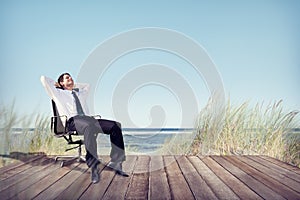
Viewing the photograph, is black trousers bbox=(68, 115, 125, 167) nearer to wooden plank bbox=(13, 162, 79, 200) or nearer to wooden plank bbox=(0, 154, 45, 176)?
wooden plank bbox=(13, 162, 79, 200)

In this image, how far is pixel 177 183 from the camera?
2410mm

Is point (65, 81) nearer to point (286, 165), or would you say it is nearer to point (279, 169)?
point (279, 169)

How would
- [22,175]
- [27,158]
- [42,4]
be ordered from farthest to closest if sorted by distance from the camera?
[27,158] → [42,4] → [22,175]

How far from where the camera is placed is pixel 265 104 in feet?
13.2

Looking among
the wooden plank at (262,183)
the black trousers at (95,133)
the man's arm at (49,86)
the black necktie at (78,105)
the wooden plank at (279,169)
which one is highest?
the man's arm at (49,86)

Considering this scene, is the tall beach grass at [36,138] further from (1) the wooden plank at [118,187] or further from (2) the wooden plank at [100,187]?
(1) the wooden plank at [118,187]

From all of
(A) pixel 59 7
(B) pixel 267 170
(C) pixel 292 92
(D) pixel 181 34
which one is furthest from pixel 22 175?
(C) pixel 292 92

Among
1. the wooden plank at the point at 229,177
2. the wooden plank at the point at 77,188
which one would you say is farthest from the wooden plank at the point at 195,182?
the wooden plank at the point at 77,188

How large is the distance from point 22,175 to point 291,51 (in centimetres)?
276

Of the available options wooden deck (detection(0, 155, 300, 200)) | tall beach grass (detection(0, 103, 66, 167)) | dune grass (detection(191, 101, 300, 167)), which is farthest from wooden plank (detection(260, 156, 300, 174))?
tall beach grass (detection(0, 103, 66, 167))

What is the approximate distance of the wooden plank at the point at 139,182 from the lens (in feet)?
6.85

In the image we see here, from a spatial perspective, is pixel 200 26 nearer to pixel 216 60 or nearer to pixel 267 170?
pixel 216 60

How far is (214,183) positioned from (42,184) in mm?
1295

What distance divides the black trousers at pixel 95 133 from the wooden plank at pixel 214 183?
75 cm
